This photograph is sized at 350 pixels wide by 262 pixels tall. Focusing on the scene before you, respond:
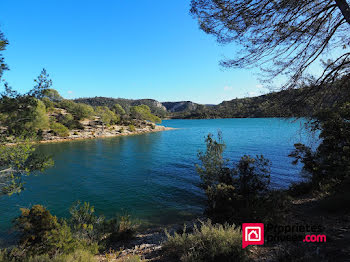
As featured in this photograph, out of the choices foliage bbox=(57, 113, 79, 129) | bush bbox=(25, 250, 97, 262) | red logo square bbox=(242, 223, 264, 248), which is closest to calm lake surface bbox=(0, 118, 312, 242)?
red logo square bbox=(242, 223, 264, 248)

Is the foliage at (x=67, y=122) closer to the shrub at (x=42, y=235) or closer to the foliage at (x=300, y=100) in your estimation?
the shrub at (x=42, y=235)

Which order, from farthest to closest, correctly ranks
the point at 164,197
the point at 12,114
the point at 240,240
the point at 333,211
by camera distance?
the point at 164,197 → the point at 333,211 → the point at 12,114 → the point at 240,240

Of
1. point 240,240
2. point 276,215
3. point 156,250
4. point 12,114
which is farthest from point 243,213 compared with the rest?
point 12,114

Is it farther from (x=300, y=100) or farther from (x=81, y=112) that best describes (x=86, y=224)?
(x=81, y=112)

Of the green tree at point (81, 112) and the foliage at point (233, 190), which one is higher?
the green tree at point (81, 112)

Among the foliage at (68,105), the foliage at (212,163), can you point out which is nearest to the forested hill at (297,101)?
the foliage at (212,163)

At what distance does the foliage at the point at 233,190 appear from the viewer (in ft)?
23.4

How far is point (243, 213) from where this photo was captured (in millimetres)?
6801

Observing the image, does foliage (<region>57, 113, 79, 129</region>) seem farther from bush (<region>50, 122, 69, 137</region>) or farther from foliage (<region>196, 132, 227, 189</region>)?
foliage (<region>196, 132, 227, 189</region>)

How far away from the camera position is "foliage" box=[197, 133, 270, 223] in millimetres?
7125

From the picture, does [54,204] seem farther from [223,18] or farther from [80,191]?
[223,18]

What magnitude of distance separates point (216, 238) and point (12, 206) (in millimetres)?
15617

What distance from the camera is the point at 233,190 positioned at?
8258 mm

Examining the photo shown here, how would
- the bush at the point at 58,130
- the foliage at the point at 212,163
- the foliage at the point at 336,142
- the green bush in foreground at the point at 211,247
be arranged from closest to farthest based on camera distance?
the green bush in foreground at the point at 211,247
the foliage at the point at 336,142
the foliage at the point at 212,163
the bush at the point at 58,130
